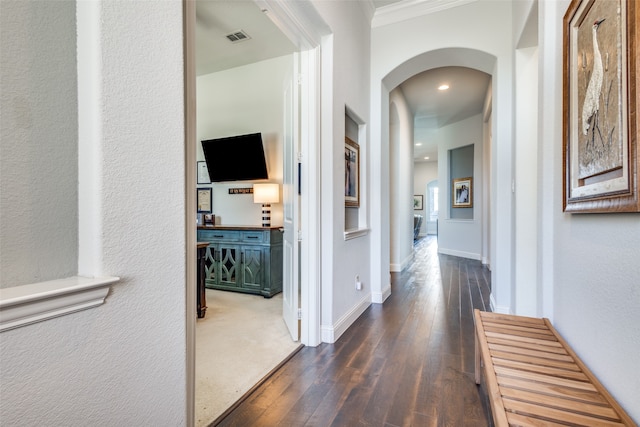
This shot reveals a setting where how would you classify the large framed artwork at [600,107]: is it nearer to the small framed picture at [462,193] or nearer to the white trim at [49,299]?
the white trim at [49,299]

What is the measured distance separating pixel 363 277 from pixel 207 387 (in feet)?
6.38

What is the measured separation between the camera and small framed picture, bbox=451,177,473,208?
7109 mm

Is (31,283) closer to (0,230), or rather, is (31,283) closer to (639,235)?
(0,230)

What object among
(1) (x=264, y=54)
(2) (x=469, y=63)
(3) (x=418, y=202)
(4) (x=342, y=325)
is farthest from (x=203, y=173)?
(3) (x=418, y=202)

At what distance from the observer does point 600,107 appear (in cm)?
112

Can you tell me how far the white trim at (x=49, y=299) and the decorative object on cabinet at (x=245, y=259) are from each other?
9.68 feet

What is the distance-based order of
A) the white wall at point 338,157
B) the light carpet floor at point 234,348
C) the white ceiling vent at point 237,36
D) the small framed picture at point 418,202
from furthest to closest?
the small framed picture at point 418,202, the white ceiling vent at point 237,36, the white wall at point 338,157, the light carpet floor at point 234,348

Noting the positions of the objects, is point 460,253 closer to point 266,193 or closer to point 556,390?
point 266,193

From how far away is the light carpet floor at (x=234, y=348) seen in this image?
1785 millimetres

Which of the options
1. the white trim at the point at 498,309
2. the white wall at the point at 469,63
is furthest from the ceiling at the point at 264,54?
the white trim at the point at 498,309

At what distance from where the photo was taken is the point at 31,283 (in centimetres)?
82

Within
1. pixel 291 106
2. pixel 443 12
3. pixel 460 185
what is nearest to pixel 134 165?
pixel 291 106

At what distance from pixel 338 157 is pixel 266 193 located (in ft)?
5.26

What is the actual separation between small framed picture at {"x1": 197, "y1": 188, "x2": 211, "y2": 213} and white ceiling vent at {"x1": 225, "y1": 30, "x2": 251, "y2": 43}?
2.11 m
